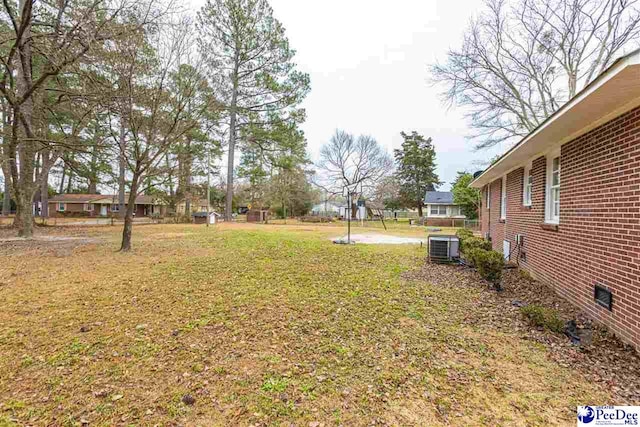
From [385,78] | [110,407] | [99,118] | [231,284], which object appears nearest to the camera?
[110,407]

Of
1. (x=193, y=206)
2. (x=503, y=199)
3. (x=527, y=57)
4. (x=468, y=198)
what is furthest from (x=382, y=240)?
(x=193, y=206)

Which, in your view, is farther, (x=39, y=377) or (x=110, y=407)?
(x=39, y=377)

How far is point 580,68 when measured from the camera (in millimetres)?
15023

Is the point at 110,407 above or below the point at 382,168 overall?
below

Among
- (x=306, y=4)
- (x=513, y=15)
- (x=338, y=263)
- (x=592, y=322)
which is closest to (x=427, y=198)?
(x=513, y=15)

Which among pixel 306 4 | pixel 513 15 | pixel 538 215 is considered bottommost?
pixel 538 215

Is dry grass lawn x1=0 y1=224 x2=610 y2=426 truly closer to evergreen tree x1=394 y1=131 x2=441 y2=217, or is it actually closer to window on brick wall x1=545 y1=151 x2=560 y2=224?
window on brick wall x1=545 y1=151 x2=560 y2=224

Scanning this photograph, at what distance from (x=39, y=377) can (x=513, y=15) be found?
2073 centimetres

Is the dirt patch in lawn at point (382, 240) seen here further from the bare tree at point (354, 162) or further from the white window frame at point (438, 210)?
the white window frame at point (438, 210)

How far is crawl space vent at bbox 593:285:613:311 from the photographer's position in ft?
11.1

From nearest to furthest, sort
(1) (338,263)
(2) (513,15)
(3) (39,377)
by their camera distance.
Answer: (3) (39,377) → (1) (338,263) → (2) (513,15)

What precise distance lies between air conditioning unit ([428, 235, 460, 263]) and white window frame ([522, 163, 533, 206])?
184 cm

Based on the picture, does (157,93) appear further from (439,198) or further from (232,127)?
(439,198)

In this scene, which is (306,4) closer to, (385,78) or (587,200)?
(385,78)
